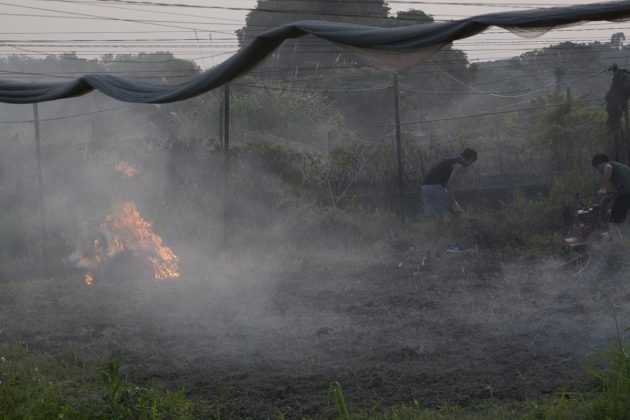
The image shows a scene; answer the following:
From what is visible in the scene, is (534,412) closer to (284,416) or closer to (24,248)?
(284,416)

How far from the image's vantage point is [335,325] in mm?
7004

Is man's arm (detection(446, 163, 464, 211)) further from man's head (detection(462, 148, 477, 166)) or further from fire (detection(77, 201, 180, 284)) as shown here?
fire (detection(77, 201, 180, 284))

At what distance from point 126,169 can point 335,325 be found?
10.1m

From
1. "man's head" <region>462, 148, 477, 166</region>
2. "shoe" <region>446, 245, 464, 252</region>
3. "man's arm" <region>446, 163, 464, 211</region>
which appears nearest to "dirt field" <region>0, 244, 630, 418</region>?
"shoe" <region>446, 245, 464, 252</region>

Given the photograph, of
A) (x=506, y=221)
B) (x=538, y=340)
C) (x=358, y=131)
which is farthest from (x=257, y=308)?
(x=358, y=131)

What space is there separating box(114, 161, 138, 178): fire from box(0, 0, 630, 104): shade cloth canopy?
8874mm

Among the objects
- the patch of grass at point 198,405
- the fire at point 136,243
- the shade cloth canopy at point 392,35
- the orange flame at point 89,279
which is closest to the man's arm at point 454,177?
the fire at point 136,243

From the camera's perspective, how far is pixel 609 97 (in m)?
12.0

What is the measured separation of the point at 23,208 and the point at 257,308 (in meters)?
9.92

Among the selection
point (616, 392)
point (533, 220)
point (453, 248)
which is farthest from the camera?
point (533, 220)

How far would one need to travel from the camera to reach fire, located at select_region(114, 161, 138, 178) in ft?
51.7

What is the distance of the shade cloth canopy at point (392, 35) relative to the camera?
4578 mm

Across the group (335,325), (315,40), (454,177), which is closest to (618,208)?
(454,177)

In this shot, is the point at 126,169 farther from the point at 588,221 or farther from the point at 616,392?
the point at 616,392
